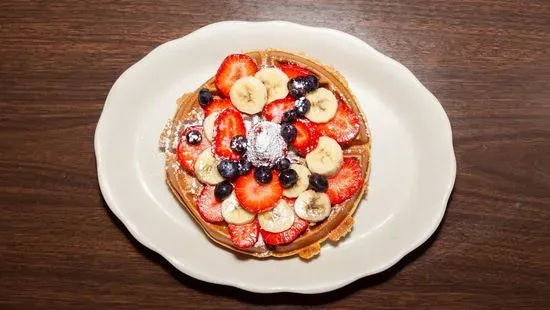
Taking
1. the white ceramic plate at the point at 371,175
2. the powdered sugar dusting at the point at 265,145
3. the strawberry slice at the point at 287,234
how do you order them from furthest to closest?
the white ceramic plate at the point at 371,175
the strawberry slice at the point at 287,234
the powdered sugar dusting at the point at 265,145

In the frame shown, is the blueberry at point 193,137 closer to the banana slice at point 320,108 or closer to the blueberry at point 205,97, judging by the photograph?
the blueberry at point 205,97

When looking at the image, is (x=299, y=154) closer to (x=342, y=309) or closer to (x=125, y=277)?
(x=342, y=309)

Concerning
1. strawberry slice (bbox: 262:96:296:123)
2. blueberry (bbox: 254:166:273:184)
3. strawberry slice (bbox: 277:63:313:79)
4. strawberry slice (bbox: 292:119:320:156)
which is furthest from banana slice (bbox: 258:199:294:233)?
strawberry slice (bbox: 277:63:313:79)

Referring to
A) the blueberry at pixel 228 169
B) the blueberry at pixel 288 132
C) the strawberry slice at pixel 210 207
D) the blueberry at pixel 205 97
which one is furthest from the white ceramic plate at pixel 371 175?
the blueberry at pixel 288 132

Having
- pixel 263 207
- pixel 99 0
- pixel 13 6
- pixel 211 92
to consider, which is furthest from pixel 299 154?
pixel 13 6

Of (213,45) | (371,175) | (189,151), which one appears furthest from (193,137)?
(371,175)

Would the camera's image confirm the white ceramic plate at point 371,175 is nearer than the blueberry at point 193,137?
No
